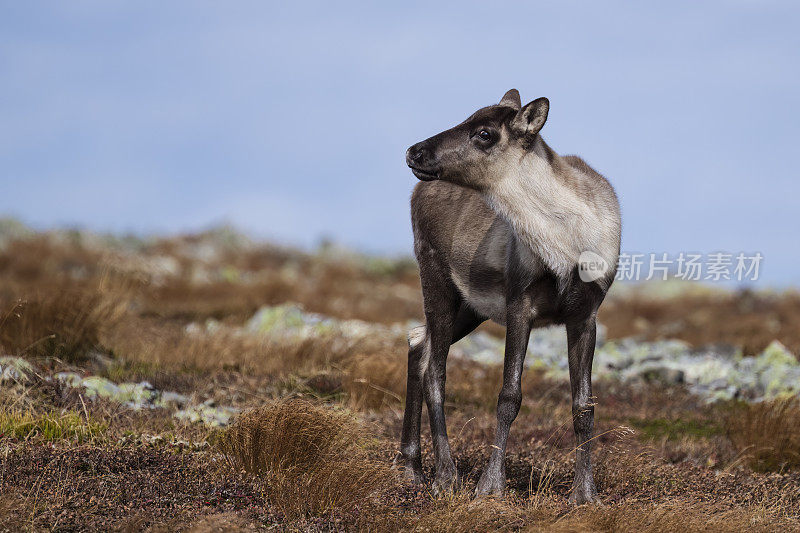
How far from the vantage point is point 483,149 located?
5.59m

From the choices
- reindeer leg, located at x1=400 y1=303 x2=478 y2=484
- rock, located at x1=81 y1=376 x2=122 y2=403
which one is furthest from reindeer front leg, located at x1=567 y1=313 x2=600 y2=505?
rock, located at x1=81 y1=376 x2=122 y2=403

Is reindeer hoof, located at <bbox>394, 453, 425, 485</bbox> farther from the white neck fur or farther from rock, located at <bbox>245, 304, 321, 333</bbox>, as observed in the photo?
rock, located at <bbox>245, 304, 321, 333</bbox>

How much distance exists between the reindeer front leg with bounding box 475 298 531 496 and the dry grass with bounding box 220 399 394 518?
646 mm

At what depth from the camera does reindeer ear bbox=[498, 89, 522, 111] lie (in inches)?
234

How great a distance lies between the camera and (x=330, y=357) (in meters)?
9.68

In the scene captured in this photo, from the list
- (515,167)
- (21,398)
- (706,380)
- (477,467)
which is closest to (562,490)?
(477,467)

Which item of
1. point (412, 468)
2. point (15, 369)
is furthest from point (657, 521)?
point (15, 369)

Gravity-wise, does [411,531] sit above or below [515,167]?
below

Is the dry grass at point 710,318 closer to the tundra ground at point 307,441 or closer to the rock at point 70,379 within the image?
the tundra ground at point 307,441

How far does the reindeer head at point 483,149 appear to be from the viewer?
5582 mm

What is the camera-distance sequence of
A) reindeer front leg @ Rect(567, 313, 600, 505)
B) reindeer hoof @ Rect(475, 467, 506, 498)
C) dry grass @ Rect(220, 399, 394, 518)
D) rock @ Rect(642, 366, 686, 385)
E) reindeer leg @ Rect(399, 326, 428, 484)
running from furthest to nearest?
rock @ Rect(642, 366, 686, 385) < reindeer leg @ Rect(399, 326, 428, 484) < reindeer front leg @ Rect(567, 313, 600, 505) < reindeer hoof @ Rect(475, 467, 506, 498) < dry grass @ Rect(220, 399, 394, 518)

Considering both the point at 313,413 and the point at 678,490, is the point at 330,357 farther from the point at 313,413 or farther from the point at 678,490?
the point at 678,490

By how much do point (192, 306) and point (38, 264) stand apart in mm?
7203

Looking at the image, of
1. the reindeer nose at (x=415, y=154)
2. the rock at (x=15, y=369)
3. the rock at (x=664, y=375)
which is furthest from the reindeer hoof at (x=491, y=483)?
the rock at (x=664, y=375)
